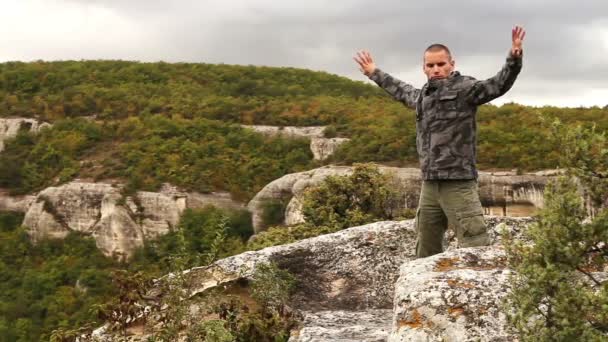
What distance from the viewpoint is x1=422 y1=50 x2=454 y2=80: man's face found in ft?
16.4

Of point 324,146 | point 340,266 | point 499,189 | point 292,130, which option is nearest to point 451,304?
point 340,266

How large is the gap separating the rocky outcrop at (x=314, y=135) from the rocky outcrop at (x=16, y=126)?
64.0ft

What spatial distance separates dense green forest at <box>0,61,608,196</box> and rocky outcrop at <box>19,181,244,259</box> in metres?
1.32

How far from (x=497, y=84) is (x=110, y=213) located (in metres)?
44.1

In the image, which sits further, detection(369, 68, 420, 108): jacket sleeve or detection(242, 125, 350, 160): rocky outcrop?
detection(242, 125, 350, 160): rocky outcrop

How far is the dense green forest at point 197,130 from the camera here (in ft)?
130

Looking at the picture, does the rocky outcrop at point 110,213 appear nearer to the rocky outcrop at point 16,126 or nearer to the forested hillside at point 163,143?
the forested hillside at point 163,143

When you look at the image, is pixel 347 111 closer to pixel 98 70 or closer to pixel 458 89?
pixel 98 70

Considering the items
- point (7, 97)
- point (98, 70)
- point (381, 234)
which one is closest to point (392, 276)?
point (381, 234)

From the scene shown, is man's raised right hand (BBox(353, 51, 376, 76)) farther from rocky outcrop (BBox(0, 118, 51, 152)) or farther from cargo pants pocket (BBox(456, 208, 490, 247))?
rocky outcrop (BBox(0, 118, 51, 152))

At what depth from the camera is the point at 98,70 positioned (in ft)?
286

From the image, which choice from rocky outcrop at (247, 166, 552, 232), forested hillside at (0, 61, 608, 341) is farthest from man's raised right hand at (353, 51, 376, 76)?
rocky outcrop at (247, 166, 552, 232)

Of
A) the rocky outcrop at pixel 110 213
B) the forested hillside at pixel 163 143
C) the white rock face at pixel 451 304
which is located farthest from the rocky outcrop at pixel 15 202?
the white rock face at pixel 451 304

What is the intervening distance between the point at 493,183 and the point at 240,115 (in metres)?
36.7
